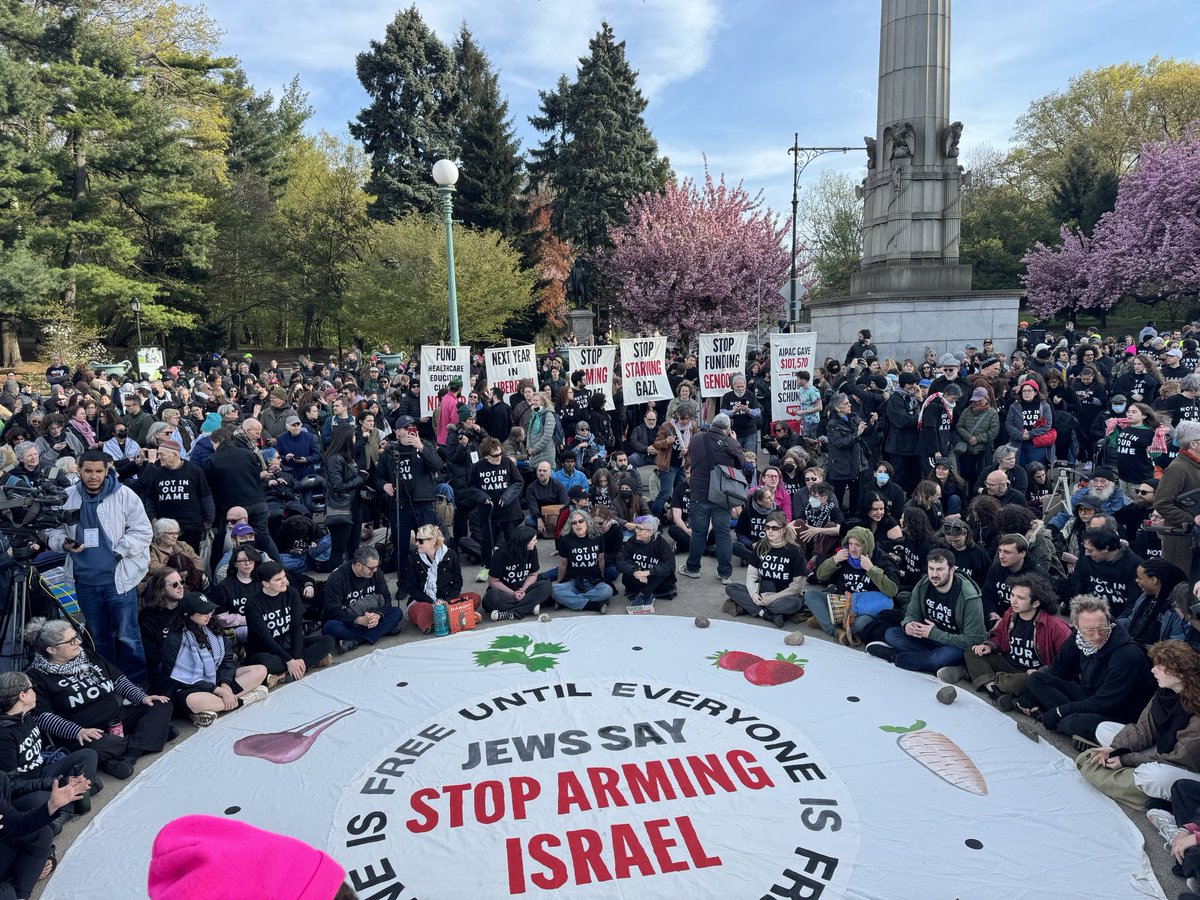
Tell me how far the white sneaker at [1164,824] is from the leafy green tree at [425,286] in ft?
92.8

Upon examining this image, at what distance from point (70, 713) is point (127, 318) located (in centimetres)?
3331

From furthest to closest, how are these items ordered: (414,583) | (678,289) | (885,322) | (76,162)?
1. (678,289)
2. (76,162)
3. (885,322)
4. (414,583)

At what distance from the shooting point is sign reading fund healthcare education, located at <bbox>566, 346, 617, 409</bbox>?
44.4 feet

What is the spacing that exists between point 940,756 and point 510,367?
9.47 meters

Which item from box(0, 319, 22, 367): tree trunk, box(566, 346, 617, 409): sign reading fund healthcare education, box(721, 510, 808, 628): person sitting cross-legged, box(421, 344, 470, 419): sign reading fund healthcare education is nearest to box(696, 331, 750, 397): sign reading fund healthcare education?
box(566, 346, 617, 409): sign reading fund healthcare education

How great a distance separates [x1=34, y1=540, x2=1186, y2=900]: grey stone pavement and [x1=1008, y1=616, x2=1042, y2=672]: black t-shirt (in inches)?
17.2

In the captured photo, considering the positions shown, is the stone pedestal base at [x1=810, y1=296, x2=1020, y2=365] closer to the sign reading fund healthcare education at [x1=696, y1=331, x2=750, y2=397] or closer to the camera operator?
the sign reading fund healthcare education at [x1=696, y1=331, x2=750, y2=397]

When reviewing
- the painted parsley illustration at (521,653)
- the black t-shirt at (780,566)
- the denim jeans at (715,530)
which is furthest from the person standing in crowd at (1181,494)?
the painted parsley illustration at (521,653)

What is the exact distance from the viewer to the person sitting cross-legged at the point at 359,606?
24.6 feet

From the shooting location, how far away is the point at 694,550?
9406 mm

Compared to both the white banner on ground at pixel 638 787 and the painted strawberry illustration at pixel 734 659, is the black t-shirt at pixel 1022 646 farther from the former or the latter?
the painted strawberry illustration at pixel 734 659

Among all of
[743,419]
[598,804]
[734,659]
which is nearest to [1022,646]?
[734,659]

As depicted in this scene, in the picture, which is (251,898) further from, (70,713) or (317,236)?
(317,236)

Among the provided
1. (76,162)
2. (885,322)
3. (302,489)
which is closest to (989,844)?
(302,489)
